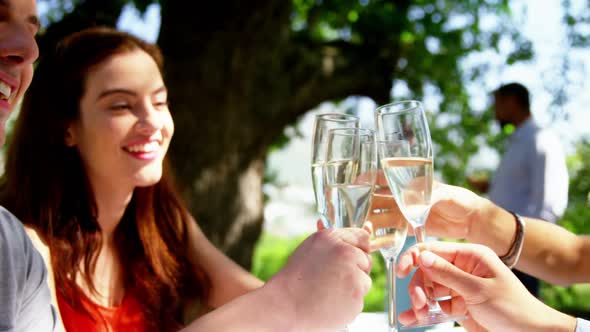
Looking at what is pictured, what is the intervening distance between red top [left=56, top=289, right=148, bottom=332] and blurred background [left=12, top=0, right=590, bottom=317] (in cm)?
238

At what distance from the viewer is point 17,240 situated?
Answer: 1324mm

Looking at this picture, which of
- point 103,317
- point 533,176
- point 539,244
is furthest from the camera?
point 533,176

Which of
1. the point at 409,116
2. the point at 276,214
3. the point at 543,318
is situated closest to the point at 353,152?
the point at 409,116

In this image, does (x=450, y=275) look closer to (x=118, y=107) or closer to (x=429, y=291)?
(x=429, y=291)

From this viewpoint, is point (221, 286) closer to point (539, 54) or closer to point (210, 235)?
point (210, 235)

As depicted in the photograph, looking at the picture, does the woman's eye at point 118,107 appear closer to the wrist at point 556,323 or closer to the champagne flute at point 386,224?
the champagne flute at point 386,224

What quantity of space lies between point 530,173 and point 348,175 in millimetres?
3580

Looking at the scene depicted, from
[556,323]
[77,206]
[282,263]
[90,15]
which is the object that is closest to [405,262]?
[556,323]

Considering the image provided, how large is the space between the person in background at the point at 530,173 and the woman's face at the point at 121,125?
3162 mm

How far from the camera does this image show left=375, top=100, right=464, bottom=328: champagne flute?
1.20m

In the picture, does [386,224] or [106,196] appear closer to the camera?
[386,224]

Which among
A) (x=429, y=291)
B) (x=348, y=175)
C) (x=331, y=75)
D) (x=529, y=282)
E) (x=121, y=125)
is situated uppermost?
(x=331, y=75)

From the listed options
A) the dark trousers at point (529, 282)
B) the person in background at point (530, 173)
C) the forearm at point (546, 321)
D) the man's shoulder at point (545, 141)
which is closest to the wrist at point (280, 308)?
the forearm at point (546, 321)

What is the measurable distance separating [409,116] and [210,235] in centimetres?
393
